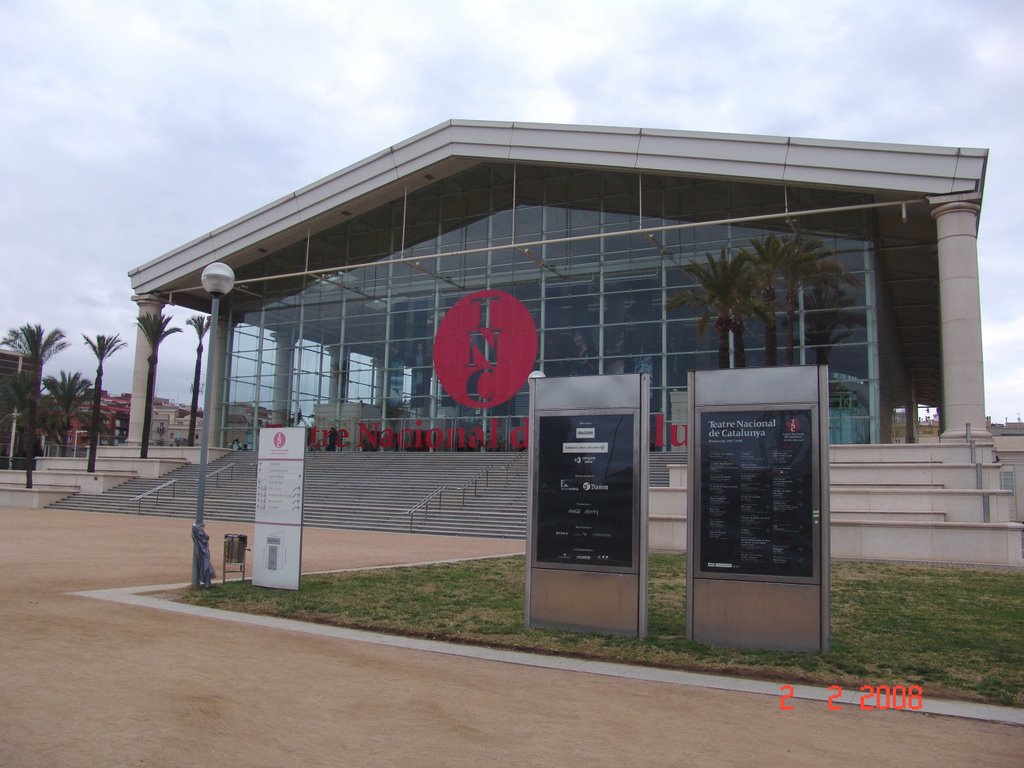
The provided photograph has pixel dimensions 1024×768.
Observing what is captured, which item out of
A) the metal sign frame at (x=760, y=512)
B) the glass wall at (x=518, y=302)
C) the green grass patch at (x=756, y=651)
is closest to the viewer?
the green grass patch at (x=756, y=651)

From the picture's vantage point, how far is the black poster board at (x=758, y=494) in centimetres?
793

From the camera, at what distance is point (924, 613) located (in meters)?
10.1

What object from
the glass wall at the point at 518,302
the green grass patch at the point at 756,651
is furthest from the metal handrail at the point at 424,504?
the green grass patch at the point at 756,651

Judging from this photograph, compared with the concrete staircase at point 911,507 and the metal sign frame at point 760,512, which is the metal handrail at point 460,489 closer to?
the concrete staircase at point 911,507

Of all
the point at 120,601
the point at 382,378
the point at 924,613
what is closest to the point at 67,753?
the point at 120,601

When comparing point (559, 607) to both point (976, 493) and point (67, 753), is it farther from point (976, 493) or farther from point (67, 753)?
point (976, 493)

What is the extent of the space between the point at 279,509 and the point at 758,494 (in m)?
7.11

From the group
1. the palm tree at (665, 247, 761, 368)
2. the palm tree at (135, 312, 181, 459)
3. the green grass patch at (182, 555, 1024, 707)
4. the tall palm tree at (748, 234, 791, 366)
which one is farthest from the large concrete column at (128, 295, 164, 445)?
the green grass patch at (182, 555, 1024, 707)

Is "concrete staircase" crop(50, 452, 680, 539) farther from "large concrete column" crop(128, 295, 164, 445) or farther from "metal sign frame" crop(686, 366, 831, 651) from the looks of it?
"metal sign frame" crop(686, 366, 831, 651)

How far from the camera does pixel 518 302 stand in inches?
1459

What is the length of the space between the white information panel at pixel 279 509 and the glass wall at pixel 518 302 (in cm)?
1947

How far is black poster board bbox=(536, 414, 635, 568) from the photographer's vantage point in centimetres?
863

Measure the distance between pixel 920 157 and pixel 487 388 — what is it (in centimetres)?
1941
